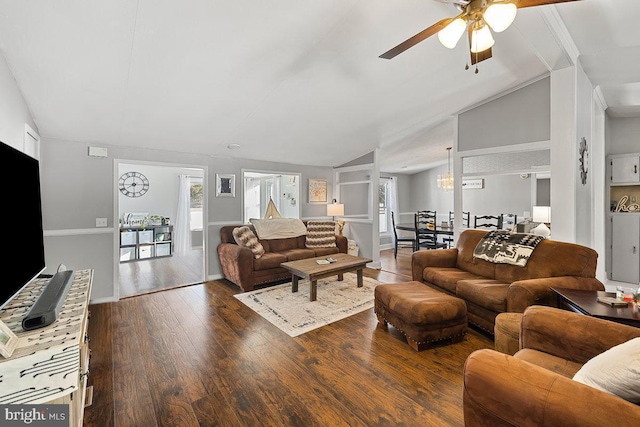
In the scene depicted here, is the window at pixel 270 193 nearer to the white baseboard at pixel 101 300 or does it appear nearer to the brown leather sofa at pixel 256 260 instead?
the brown leather sofa at pixel 256 260

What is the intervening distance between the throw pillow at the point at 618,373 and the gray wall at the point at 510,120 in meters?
3.24

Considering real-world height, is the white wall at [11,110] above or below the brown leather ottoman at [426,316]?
above

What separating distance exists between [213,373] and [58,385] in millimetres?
1217

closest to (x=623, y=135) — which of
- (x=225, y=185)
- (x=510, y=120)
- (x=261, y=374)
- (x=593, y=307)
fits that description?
(x=510, y=120)

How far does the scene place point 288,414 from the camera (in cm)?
170

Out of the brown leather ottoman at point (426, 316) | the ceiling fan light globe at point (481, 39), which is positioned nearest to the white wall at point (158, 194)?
the brown leather ottoman at point (426, 316)

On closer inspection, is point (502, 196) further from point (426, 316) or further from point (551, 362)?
point (551, 362)

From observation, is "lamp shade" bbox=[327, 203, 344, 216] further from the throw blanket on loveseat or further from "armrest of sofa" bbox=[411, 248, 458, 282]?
the throw blanket on loveseat

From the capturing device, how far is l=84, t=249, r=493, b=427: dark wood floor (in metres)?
1.70

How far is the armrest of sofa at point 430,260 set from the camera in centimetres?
346

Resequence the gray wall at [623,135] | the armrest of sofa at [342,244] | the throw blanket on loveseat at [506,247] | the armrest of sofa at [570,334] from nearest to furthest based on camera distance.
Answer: the armrest of sofa at [570,334], the throw blanket on loveseat at [506,247], the gray wall at [623,135], the armrest of sofa at [342,244]

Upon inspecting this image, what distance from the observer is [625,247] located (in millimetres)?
4141

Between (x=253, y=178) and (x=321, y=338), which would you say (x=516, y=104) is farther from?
(x=253, y=178)

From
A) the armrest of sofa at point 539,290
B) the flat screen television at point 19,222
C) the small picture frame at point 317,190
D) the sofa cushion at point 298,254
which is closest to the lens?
the flat screen television at point 19,222
